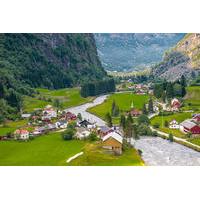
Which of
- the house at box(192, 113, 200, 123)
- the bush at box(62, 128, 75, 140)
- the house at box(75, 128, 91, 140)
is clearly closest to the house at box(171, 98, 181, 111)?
the house at box(192, 113, 200, 123)

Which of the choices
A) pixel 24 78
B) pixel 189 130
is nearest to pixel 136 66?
pixel 24 78

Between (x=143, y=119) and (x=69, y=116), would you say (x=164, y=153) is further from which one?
(x=69, y=116)

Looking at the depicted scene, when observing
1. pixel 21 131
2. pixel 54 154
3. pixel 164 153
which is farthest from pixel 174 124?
pixel 54 154

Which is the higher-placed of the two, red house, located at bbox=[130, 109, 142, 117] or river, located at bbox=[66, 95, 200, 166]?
red house, located at bbox=[130, 109, 142, 117]

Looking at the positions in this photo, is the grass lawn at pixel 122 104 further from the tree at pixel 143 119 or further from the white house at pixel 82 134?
the white house at pixel 82 134

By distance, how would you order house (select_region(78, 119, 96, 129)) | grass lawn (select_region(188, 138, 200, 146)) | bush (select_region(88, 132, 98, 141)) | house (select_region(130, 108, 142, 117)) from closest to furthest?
bush (select_region(88, 132, 98, 141)), grass lawn (select_region(188, 138, 200, 146)), house (select_region(78, 119, 96, 129)), house (select_region(130, 108, 142, 117))

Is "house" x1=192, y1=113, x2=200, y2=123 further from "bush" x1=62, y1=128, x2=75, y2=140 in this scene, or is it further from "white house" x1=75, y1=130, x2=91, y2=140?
"bush" x1=62, y1=128, x2=75, y2=140
